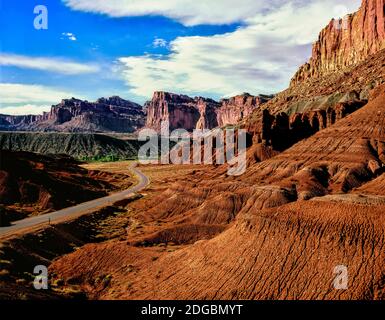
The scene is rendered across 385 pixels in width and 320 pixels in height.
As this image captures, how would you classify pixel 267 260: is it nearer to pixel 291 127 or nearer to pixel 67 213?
pixel 67 213

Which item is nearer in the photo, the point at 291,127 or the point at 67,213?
the point at 67,213

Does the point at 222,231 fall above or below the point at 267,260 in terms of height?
below

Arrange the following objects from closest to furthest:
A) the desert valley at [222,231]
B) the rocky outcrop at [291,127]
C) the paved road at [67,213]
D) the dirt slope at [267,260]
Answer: the dirt slope at [267,260], the desert valley at [222,231], the paved road at [67,213], the rocky outcrop at [291,127]

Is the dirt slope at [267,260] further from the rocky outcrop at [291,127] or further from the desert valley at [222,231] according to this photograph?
the rocky outcrop at [291,127]

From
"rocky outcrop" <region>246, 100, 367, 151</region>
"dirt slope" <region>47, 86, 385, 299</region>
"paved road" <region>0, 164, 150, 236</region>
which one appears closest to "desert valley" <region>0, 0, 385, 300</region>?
"dirt slope" <region>47, 86, 385, 299</region>

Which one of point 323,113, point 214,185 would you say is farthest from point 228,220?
point 323,113

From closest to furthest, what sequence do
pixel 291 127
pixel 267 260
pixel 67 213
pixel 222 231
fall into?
1. pixel 267 260
2. pixel 222 231
3. pixel 67 213
4. pixel 291 127

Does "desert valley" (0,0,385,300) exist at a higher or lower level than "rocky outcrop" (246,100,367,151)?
lower

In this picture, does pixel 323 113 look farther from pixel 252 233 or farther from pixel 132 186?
pixel 252 233

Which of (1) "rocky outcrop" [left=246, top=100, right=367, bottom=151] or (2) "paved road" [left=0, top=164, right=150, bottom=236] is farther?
(1) "rocky outcrop" [left=246, top=100, right=367, bottom=151]

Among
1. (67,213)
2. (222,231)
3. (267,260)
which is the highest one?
(267,260)

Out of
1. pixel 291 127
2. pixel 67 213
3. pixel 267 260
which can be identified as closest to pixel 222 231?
pixel 267 260

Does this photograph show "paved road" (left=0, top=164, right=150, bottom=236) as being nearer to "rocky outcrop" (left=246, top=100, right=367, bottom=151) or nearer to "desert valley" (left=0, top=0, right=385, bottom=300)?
"desert valley" (left=0, top=0, right=385, bottom=300)

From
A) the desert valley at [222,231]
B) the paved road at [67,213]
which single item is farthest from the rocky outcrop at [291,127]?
the paved road at [67,213]
